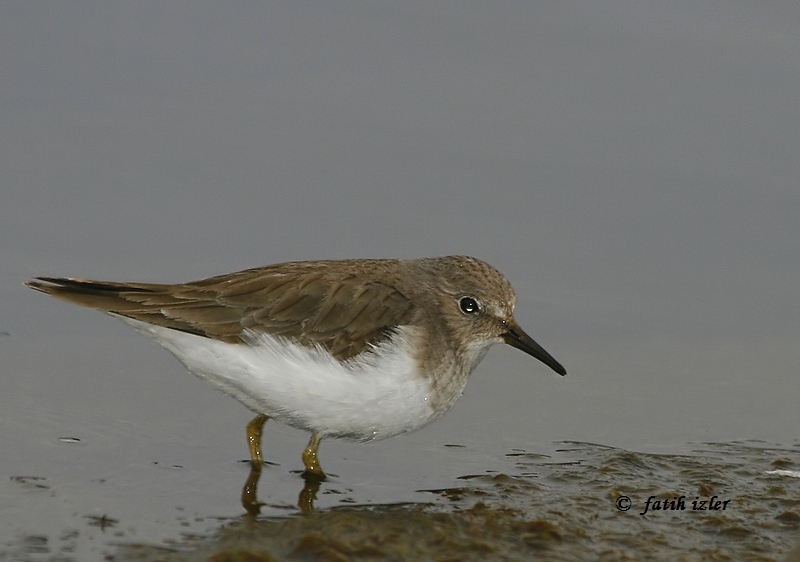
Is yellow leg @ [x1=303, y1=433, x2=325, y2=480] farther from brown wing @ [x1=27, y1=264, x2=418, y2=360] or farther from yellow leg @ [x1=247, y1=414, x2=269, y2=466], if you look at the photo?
brown wing @ [x1=27, y1=264, x2=418, y2=360]

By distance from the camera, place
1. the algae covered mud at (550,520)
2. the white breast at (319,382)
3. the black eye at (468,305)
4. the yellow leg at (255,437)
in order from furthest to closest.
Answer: the black eye at (468,305) → the yellow leg at (255,437) → the white breast at (319,382) → the algae covered mud at (550,520)

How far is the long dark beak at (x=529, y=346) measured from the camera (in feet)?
29.1

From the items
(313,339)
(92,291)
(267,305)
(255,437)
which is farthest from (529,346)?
(92,291)

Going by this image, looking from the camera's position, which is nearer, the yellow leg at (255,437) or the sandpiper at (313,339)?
the sandpiper at (313,339)

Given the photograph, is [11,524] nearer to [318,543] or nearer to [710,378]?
[318,543]

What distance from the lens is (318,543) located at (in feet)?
22.4

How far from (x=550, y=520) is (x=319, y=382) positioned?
5.38 feet

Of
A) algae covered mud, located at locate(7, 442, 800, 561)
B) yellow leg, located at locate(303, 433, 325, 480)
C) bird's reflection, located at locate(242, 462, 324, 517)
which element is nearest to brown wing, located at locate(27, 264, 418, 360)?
yellow leg, located at locate(303, 433, 325, 480)

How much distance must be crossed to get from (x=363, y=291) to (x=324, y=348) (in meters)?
0.50

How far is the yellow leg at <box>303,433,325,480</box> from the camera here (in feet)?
26.9

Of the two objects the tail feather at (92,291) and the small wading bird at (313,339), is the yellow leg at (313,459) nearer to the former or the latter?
the small wading bird at (313,339)

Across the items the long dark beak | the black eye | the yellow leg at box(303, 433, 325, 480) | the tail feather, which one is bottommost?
the yellow leg at box(303, 433, 325, 480)

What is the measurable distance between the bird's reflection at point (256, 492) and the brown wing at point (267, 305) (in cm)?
79

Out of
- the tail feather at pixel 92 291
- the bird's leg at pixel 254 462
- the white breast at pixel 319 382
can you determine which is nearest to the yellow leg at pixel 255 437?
the bird's leg at pixel 254 462
